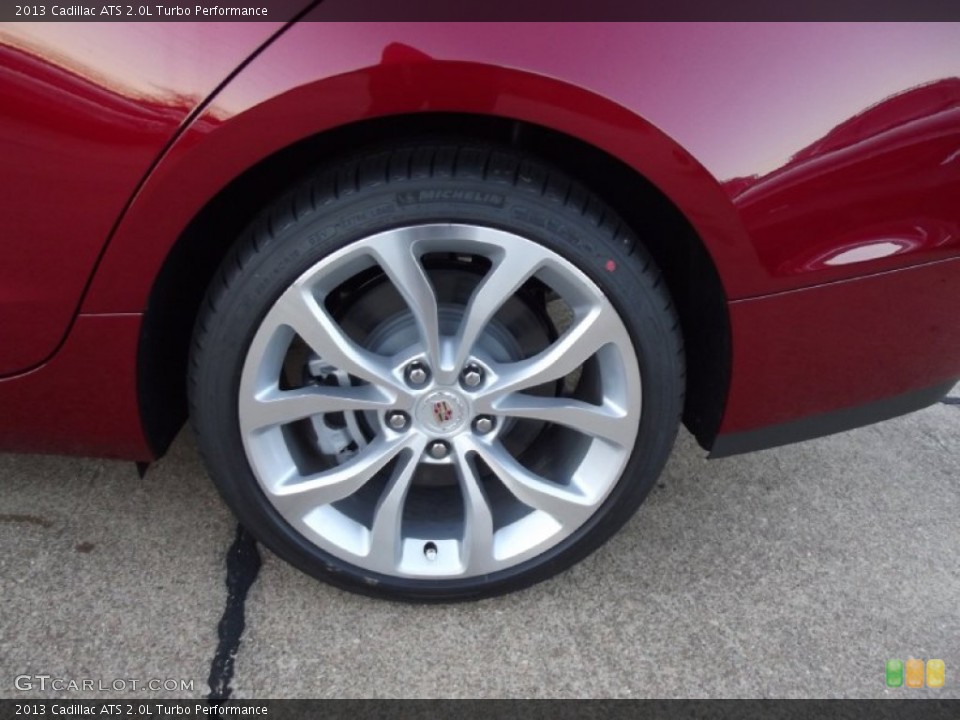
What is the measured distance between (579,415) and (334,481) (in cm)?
52

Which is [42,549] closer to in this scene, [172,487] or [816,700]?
[172,487]

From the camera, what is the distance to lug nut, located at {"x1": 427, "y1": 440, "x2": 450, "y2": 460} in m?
1.74

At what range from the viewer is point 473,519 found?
1.75 meters

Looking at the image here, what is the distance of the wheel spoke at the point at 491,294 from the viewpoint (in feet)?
5.05

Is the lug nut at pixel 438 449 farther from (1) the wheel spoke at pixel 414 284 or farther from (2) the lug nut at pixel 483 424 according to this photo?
(1) the wheel spoke at pixel 414 284

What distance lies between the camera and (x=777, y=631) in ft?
6.11

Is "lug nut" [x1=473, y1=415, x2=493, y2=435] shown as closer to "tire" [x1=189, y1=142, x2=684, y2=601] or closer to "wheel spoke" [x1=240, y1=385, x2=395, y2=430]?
"tire" [x1=189, y1=142, x2=684, y2=601]

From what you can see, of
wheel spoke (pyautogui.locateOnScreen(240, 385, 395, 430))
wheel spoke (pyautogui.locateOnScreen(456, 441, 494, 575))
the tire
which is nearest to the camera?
the tire

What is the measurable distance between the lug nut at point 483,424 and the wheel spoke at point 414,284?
0.16m

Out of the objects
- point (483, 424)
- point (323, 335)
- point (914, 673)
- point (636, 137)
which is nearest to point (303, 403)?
point (323, 335)

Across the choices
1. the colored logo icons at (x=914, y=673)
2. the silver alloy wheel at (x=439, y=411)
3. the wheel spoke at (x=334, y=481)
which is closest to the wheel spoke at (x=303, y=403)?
the silver alloy wheel at (x=439, y=411)

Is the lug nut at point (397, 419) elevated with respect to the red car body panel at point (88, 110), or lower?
lower

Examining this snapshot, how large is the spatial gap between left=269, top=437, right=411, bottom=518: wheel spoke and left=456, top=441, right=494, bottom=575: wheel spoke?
126 mm

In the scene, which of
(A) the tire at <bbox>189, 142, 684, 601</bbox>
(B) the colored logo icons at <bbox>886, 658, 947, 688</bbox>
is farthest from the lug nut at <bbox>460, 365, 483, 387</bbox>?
(B) the colored logo icons at <bbox>886, 658, 947, 688</bbox>
